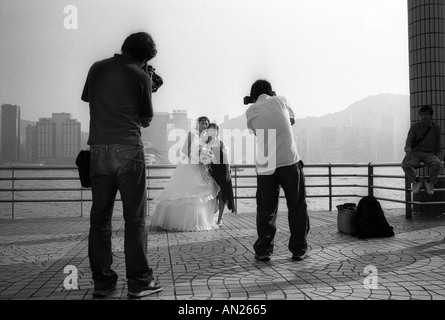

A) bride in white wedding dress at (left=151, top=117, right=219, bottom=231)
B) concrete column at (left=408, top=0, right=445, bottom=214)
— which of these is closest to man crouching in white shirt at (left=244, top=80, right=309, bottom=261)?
bride in white wedding dress at (left=151, top=117, right=219, bottom=231)

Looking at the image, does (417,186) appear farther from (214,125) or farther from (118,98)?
(118,98)

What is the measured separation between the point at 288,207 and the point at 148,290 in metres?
1.92

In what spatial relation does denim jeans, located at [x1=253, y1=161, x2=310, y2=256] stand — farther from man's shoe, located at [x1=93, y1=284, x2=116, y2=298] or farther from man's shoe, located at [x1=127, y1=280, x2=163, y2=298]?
man's shoe, located at [x1=93, y1=284, x2=116, y2=298]

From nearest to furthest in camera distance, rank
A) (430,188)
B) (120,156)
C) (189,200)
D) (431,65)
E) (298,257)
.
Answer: (120,156), (298,257), (189,200), (430,188), (431,65)

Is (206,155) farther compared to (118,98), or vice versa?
(206,155)

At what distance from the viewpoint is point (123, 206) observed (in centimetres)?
325

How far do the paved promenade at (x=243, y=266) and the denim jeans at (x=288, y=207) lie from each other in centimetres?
18

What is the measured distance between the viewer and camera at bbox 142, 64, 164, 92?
11.7ft

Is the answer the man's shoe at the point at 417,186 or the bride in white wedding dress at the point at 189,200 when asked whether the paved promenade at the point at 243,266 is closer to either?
the bride in white wedding dress at the point at 189,200

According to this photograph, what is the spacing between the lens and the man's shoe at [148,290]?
10.4ft

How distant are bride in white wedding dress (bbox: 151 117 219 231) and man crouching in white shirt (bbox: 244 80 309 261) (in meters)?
2.67

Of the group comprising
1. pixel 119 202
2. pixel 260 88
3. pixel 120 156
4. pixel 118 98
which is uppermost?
pixel 260 88

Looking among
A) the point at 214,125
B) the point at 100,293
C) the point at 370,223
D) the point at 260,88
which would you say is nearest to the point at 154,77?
the point at 260,88
